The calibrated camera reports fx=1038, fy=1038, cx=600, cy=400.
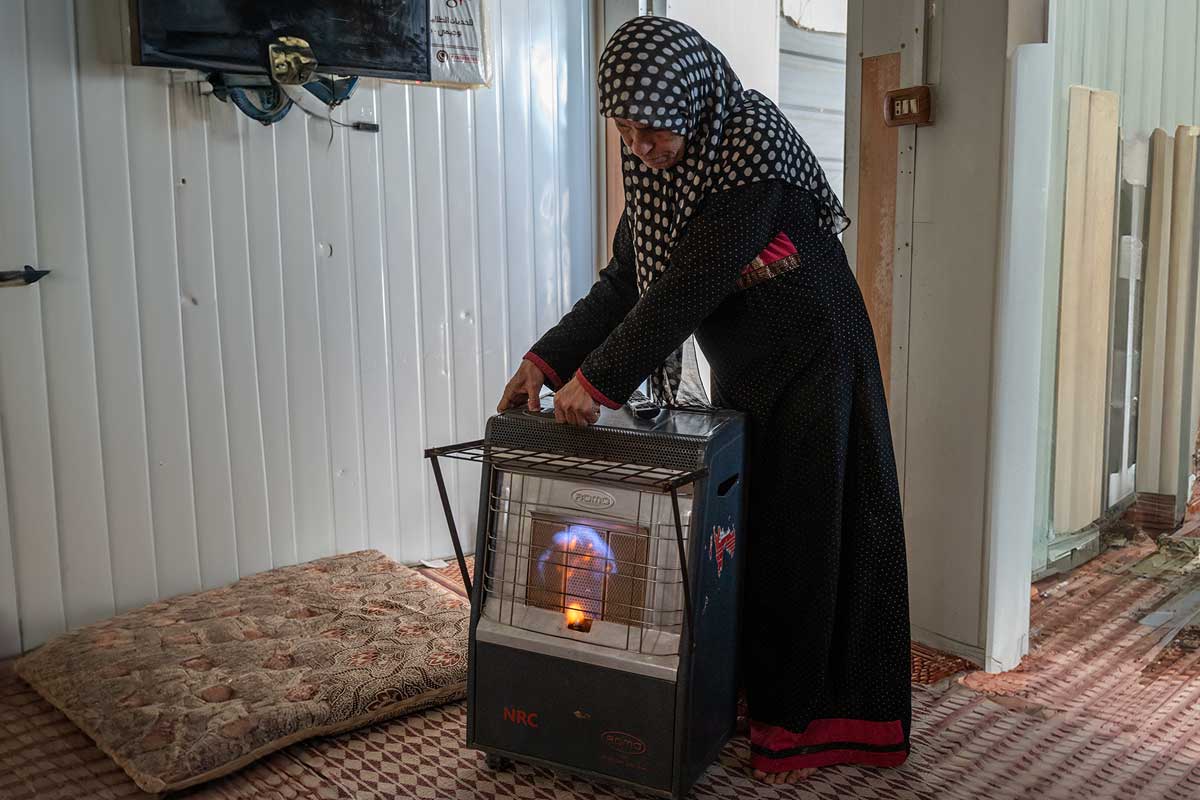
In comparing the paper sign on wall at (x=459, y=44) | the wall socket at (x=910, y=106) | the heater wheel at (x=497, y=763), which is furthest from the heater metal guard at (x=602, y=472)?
the paper sign on wall at (x=459, y=44)

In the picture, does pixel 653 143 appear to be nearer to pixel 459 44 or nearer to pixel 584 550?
pixel 584 550

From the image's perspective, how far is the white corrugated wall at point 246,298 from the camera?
95.3 inches

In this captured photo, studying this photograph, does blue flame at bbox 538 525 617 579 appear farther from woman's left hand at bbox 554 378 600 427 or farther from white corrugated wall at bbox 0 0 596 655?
white corrugated wall at bbox 0 0 596 655

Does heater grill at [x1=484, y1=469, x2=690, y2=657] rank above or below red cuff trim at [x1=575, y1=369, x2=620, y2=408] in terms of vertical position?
below

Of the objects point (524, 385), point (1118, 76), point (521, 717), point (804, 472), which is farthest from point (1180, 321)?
point (521, 717)

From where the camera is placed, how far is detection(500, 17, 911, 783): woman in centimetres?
171

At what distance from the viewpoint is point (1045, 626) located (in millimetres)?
2602

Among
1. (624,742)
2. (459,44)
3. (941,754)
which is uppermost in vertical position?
(459,44)

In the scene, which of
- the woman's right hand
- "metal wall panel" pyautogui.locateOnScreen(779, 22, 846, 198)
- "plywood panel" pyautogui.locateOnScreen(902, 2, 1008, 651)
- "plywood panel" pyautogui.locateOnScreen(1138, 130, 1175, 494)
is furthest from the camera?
"metal wall panel" pyautogui.locateOnScreen(779, 22, 846, 198)

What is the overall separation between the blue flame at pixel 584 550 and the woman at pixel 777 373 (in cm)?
20

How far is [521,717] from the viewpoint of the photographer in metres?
1.84

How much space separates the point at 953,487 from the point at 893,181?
710 millimetres

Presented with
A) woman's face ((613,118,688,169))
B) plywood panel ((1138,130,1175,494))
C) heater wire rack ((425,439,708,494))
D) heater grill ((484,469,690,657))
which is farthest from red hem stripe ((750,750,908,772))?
plywood panel ((1138,130,1175,494))

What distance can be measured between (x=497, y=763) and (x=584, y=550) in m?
0.48
